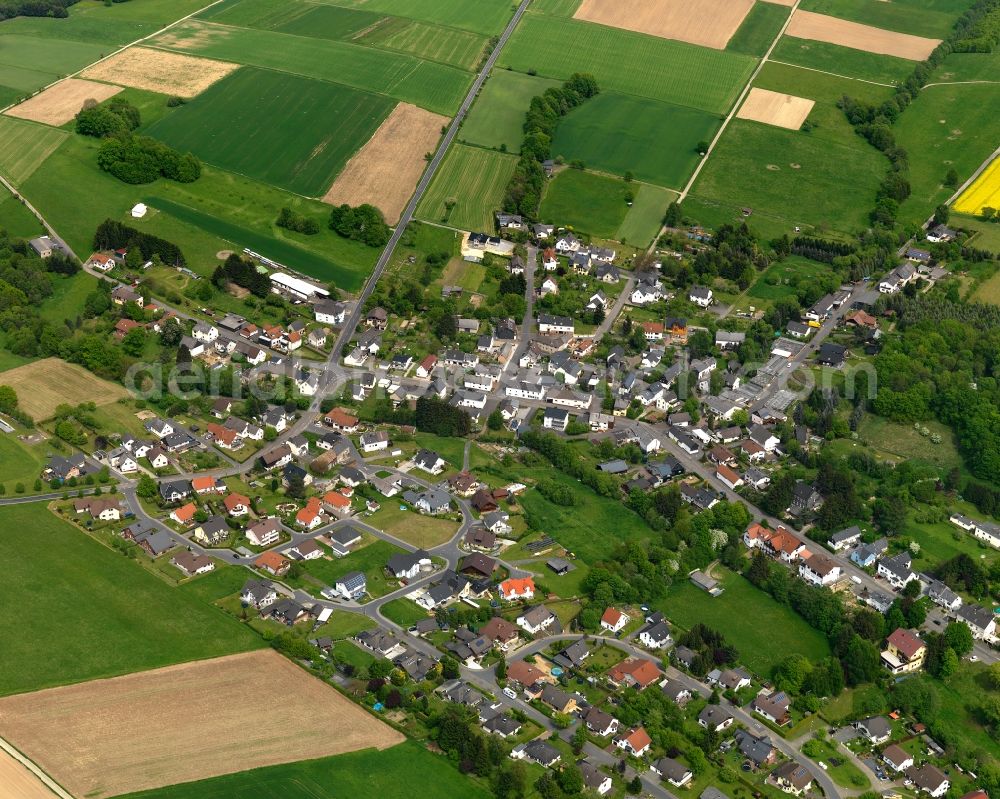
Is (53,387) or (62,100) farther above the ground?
(62,100)

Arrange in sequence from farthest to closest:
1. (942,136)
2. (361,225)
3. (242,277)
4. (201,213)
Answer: (942,136) → (201,213) → (361,225) → (242,277)

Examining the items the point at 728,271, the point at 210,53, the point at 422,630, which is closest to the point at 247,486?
the point at 422,630

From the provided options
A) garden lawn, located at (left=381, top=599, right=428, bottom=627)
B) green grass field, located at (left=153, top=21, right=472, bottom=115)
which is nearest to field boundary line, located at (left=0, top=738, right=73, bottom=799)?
garden lawn, located at (left=381, top=599, right=428, bottom=627)

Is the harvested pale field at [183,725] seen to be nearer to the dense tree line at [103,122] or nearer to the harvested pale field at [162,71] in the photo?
the dense tree line at [103,122]

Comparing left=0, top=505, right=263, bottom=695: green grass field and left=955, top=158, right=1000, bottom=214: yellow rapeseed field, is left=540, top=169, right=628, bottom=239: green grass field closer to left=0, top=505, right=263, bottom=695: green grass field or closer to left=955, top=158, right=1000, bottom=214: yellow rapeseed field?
left=955, top=158, right=1000, bottom=214: yellow rapeseed field

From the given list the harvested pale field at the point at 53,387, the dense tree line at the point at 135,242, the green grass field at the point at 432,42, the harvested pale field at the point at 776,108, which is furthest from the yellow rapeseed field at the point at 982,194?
the harvested pale field at the point at 53,387

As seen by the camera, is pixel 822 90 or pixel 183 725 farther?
pixel 822 90

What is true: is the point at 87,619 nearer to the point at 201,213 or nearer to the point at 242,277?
the point at 242,277

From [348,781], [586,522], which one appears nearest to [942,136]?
[586,522]
